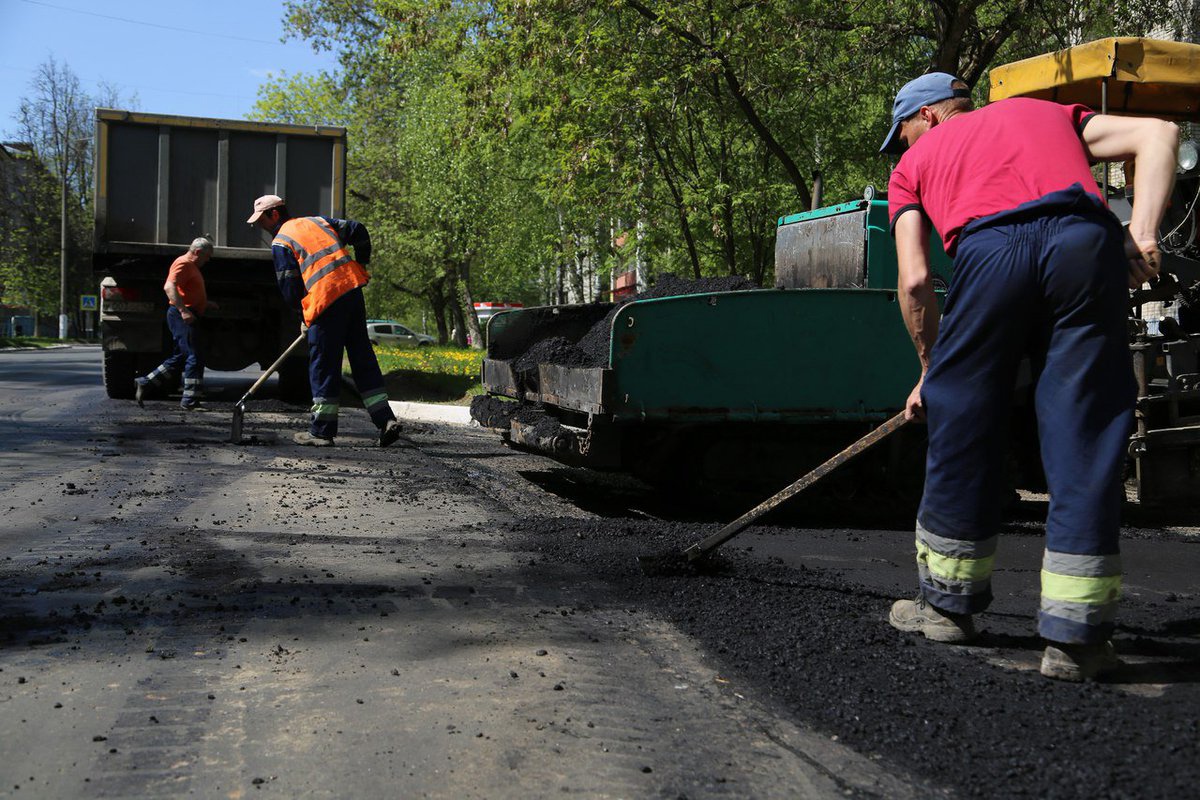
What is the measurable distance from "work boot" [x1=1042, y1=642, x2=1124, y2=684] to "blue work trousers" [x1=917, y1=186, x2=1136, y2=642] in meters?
0.05

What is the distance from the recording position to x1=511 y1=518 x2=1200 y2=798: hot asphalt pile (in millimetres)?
2613

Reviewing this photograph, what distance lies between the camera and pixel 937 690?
126 inches

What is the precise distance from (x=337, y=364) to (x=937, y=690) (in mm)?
6696

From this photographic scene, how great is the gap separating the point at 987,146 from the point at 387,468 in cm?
547

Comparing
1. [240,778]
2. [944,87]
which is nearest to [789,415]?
[944,87]

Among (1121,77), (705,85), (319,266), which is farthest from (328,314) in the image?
(705,85)

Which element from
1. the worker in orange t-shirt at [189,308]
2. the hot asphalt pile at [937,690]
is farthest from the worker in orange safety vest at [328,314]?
the hot asphalt pile at [937,690]

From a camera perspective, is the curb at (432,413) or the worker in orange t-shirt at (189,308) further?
the curb at (432,413)

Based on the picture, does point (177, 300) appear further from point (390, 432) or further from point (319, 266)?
point (390, 432)

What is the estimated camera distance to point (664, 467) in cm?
670

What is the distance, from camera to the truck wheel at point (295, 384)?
1384 centimetres

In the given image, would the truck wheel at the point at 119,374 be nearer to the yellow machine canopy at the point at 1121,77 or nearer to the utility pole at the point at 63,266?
the yellow machine canopy at the point at 1121,77

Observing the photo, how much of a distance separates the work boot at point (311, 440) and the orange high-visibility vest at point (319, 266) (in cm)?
92

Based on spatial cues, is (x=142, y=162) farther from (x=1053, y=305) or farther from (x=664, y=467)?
(x=1053, y=305)
